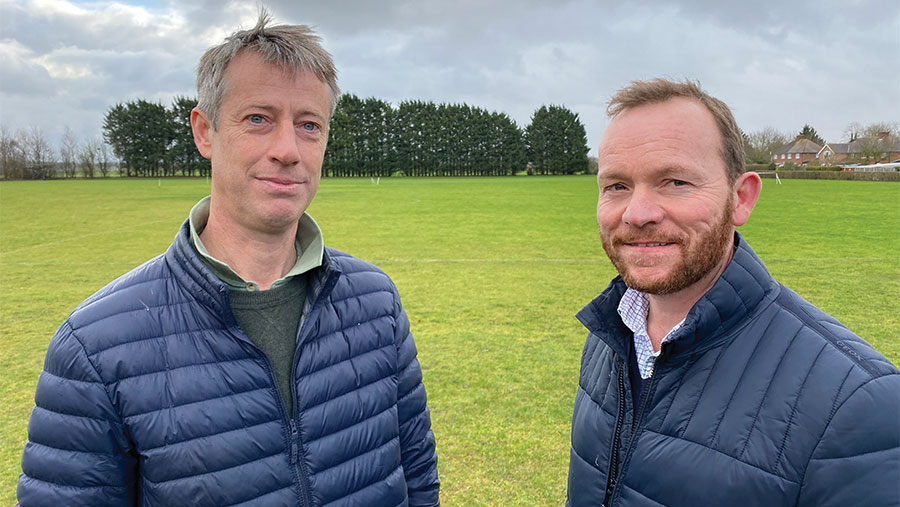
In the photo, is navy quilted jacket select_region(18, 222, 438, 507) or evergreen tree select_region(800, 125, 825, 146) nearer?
navy quilted jacket select_region(18, 222, 438, 507)

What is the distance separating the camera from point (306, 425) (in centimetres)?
194

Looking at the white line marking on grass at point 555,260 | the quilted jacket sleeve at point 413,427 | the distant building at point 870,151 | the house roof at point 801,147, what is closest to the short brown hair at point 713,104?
the quilted jacket sleeve at point 413,427

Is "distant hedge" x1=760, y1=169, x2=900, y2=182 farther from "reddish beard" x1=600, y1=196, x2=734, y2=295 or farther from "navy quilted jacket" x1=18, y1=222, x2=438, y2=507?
"navy quilted jacket" x1=18, y1=222, x2=438, y2=507

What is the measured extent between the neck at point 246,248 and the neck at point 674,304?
4.28ft

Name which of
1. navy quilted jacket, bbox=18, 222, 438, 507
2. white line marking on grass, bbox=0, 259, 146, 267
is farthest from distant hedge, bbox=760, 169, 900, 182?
navy quilted jacket, bbox=18, 222, 438, 507

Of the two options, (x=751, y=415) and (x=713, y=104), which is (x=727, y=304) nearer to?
(x=751, y=415)

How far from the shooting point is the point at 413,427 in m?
2.32

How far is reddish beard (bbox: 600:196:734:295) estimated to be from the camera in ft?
5.64

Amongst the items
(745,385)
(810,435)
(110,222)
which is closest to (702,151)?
(745,385)

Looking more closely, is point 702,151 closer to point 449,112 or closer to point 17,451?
point 17,451

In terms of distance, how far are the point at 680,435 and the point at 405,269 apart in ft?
34.6

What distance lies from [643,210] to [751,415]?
0.63 meters

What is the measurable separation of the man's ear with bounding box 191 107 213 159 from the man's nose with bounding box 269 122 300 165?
0.23m

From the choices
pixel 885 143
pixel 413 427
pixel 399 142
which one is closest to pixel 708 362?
pixel 413 427
